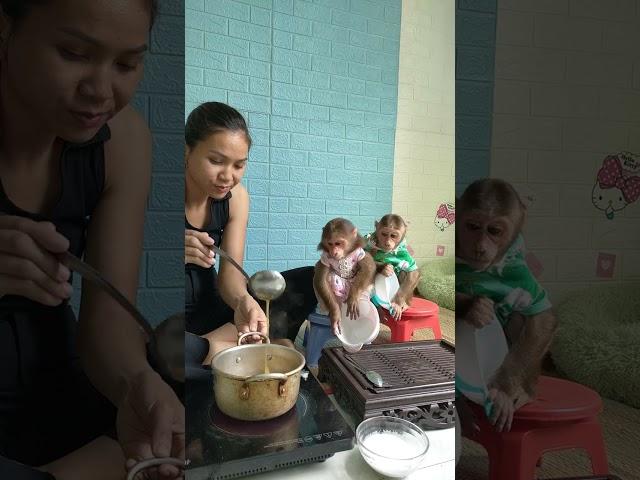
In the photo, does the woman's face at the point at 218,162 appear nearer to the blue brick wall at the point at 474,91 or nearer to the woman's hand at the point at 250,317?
the woman's hand at the point at 250,317

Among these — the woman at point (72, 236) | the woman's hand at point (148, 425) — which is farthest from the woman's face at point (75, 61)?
the woman's hand at point (148, 425)

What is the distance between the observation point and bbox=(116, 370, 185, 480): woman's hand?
625mm

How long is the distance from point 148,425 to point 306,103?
686mm

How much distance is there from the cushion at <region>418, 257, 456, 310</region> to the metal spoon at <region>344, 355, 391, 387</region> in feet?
0.73

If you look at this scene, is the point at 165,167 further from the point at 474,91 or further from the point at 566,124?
the point at 566,124

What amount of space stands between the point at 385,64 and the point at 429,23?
124 millimetres

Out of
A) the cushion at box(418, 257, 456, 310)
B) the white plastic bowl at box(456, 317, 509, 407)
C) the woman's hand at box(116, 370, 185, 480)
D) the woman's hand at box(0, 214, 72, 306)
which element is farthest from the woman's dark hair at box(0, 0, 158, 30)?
the cushion at box(418, 257, 456, 310)

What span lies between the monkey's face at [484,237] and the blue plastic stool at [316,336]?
44 centimetres

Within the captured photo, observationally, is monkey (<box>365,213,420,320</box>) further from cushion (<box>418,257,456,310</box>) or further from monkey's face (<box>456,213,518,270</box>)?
monkey's face (<box>456,213,518,270</box>)

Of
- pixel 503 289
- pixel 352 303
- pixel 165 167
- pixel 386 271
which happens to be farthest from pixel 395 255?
pixel 165 167

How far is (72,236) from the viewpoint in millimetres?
575

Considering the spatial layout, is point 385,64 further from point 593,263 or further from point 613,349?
point 613,349

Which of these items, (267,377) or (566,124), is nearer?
(566,124)

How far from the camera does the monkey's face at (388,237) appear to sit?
98 cm
